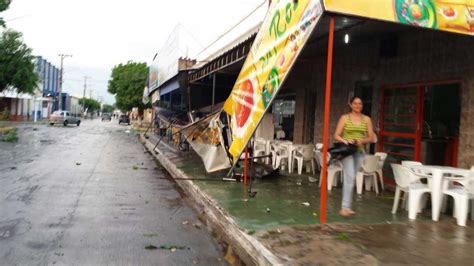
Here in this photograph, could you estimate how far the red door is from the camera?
8281 millimetres

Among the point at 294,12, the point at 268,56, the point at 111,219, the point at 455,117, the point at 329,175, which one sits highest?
the point at 294,12

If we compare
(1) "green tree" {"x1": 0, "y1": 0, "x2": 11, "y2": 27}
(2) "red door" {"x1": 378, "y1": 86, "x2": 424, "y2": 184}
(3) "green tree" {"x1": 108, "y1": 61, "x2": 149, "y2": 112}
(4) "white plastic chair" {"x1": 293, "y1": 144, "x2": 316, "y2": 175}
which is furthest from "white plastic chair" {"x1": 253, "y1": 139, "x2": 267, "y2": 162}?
(3) "green tree" {"x1": 108, "y1": 61, "x2": 149, "y2": 112}

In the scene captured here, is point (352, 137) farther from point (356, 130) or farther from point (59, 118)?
point (59, 118)

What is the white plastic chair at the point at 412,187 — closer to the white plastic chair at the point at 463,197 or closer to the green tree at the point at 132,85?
the white plastic chair at the point at 463,197

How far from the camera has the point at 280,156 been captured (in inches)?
453

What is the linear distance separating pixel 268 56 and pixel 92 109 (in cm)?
13820

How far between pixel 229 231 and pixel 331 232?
1371 mm

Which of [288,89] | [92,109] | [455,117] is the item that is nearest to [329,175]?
[455,117]

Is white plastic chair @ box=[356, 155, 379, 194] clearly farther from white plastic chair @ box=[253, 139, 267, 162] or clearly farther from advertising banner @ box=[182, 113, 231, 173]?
white plastic chair @ box=[253, 139, 267, 162]

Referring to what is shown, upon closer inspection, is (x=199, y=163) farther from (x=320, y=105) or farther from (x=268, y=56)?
(x=268, y=56)

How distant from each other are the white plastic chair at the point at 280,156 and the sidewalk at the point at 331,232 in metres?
3.03

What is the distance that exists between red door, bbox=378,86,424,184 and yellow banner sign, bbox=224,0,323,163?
3.18m

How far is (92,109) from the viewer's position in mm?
137125

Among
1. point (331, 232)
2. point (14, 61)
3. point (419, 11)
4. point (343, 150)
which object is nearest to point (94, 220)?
point (331, 232)
